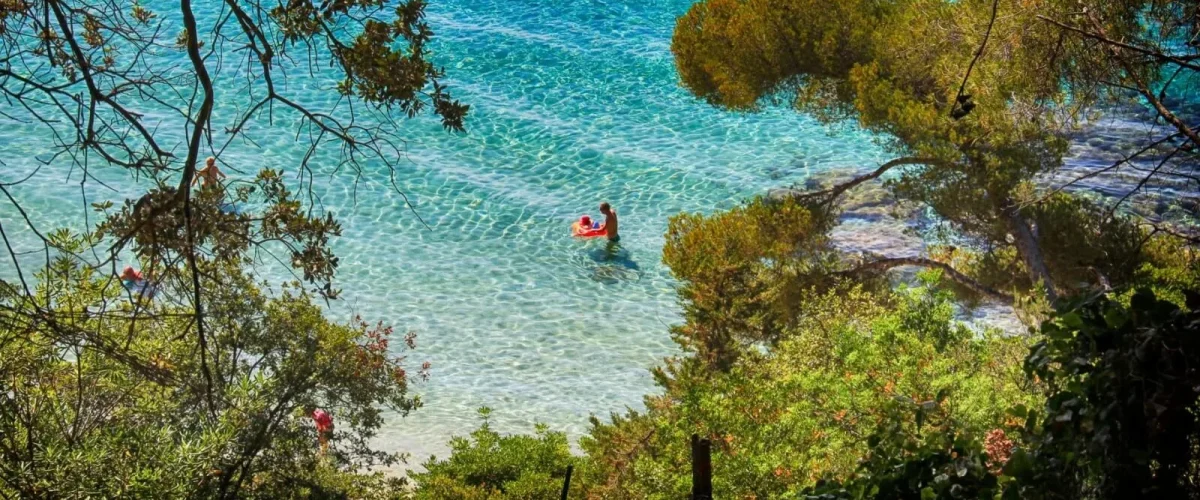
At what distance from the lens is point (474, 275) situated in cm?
1512

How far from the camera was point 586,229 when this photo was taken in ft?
53.2

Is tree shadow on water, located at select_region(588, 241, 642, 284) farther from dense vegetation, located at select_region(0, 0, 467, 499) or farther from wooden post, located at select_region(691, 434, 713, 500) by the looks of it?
wooden post, located at select_region(691, 434, 713, 500)

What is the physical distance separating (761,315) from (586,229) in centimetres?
735

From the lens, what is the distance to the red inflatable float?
16.2 meters

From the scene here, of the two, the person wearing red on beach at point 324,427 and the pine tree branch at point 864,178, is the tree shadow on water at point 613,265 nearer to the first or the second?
the pine tree branch at point 864,178

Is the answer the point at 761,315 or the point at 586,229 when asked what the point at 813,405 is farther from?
the point at 586,229

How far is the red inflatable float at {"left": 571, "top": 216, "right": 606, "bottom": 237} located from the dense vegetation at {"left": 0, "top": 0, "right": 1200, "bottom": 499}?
3897mm

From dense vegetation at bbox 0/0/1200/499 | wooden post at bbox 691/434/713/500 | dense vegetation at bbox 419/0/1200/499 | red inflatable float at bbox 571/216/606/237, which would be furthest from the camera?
red inflatable float at bbox 571/216/606/237

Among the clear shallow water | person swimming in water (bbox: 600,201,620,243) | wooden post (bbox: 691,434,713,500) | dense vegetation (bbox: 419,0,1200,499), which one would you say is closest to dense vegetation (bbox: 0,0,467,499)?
dense vegetation (bbox: 419,0,1200,499)

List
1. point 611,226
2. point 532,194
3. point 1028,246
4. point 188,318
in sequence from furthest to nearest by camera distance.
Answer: point 532,194
point 611,226
point 1028,246
point 188,318

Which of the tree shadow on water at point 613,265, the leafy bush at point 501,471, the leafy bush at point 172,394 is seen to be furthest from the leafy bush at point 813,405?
the tree shadow on water at point 613,265

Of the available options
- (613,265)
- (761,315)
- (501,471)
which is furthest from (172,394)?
(613,265)

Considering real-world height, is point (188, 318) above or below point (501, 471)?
above

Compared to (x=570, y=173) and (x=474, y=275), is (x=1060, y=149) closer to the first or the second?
(x=474, y=275)
